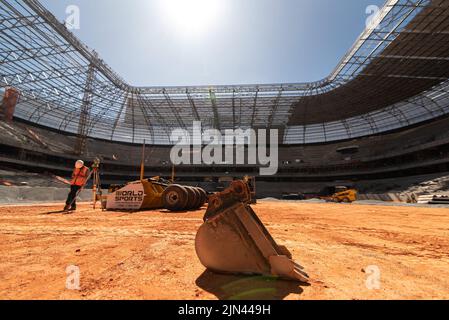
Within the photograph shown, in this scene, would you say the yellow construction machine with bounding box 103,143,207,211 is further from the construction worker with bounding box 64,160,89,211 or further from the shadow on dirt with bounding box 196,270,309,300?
the shadow on dirt with bounding box 196,270,309,300

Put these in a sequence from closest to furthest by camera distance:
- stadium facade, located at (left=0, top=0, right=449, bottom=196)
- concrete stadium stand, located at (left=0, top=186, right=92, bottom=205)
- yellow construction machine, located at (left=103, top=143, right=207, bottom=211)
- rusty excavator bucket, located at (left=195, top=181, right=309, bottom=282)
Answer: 1. rusty excavator bucket, located at (left=195, top=181, right=309, bottom=282)
2. yellow construction machine, located at (left=103, top=143, right=207, bottom=211)
3. concrete stadium stand, located at (left=0, top=186, right=92, bottom=205)
4. stadium facade, located at (left=0, top=0, right=449, bottom=196)

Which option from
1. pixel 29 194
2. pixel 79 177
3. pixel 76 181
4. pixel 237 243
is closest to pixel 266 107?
pixel 29 194

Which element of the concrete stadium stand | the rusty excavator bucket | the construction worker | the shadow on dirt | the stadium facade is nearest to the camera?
the shadow on dirt

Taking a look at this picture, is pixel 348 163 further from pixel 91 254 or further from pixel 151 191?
pixel 91 254

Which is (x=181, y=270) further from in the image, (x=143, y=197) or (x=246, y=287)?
(x=143, y=197)

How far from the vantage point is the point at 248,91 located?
1469 inches

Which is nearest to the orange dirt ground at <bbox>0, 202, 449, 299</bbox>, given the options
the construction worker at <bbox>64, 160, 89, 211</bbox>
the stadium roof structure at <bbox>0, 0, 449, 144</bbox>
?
the construction worker at <bbox>64, 160, 89, 211</bbox>

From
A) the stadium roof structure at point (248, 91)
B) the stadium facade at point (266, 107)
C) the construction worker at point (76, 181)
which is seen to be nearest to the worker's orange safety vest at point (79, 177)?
the construction worker at point (76, 181)

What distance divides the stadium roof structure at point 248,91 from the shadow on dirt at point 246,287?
27.9 meters

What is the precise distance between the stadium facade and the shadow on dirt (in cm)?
2792

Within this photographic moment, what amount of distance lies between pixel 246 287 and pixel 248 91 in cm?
3740

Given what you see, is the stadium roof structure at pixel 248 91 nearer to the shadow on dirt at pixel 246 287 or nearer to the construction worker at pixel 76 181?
the construction worker at pixel 76 181

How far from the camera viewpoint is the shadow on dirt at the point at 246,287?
187 centimetres

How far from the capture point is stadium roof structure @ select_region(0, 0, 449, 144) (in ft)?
79.5
